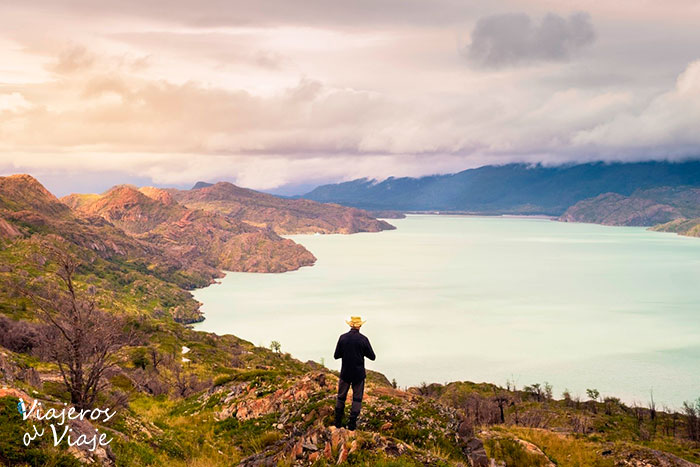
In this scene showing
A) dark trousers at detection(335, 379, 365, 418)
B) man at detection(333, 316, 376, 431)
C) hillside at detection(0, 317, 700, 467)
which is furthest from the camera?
man at detection(333, 316, 376, 431)

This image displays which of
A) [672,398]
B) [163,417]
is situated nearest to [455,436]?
[163,417]

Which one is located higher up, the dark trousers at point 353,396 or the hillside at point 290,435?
the dark trousers at point 353,396

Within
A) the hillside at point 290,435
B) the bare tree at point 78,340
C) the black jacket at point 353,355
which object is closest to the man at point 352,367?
the black jacket at point 353,355

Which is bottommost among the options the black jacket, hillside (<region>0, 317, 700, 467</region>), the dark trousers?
hillside (<region>0, 317, 700, 467</region>)

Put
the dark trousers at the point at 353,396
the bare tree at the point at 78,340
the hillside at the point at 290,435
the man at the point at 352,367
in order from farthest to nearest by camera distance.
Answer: the bare tree at the point at 78,340
the man at the point at 352,367
the dark trousers at the point at 353,396
the hillside at the point at 290,435

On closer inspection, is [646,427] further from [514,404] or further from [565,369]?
[565,369]

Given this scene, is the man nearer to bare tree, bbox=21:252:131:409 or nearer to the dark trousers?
the dark trousers

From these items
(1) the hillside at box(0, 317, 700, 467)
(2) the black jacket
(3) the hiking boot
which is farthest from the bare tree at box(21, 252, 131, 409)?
(2) the black jacket

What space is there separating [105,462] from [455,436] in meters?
14.4

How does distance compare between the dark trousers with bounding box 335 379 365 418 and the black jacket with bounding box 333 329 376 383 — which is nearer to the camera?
the dark trousers with bounding box 335 379 365 418

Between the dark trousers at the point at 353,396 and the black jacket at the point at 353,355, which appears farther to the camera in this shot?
the black jacket at the point at 353,355

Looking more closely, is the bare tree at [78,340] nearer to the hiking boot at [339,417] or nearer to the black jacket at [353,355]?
the hiking boot at [339,417]

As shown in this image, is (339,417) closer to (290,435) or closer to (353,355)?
(353,355)

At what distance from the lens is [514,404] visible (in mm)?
115875
